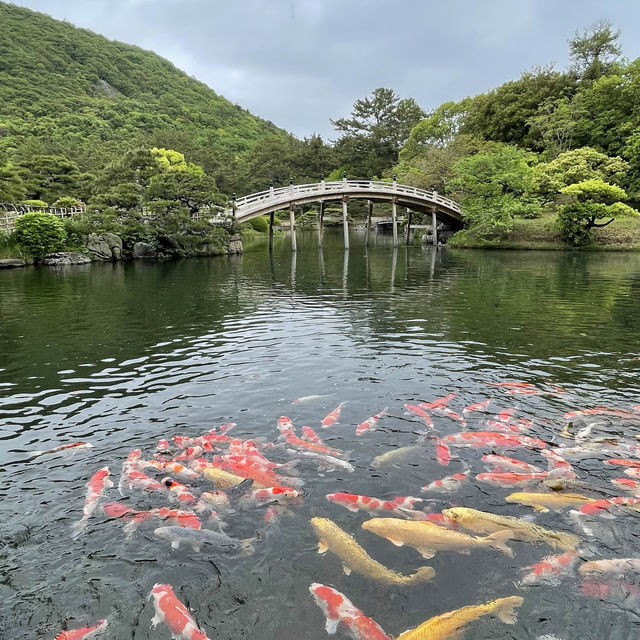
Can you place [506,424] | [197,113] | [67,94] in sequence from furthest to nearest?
[197,113]
[67,94]
[506,424]

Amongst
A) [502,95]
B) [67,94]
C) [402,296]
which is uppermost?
[67,94]

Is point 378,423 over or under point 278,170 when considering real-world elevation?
under

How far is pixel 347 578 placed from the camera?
13.7 feet

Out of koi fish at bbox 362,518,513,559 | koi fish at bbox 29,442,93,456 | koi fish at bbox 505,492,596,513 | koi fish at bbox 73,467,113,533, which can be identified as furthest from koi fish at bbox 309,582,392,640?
koi fish at bbox 29,442,93,456

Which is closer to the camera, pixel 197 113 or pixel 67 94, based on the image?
pixel 67 94

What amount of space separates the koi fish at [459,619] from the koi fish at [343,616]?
225 millimetres

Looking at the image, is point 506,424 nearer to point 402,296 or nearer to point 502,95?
point 402,296

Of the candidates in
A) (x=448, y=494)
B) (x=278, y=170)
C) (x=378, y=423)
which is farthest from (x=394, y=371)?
(x=278, y=170)

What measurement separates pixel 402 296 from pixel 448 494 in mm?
13573

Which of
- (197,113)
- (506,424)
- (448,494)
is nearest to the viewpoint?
(448,494)

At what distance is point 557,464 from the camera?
5914 millimetres

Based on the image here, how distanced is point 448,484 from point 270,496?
2215 millimetres

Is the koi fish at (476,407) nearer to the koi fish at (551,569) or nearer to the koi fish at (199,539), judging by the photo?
the koi fish at (551,569)

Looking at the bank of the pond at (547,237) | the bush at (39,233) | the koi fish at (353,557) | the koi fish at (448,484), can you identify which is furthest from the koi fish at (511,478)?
the bank of the pond at (547,237)
